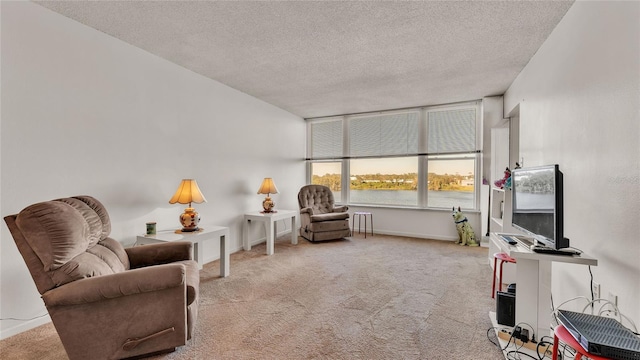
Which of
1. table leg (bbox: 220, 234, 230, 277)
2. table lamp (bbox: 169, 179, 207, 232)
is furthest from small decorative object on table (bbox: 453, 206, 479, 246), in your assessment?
table lamp (bbox: 169, 179, 207, 232)

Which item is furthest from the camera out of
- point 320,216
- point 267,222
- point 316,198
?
point 316,198

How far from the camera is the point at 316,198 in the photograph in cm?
557

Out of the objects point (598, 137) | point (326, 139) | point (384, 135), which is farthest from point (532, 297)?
point (326, 139)

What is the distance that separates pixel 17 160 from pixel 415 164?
215 inches

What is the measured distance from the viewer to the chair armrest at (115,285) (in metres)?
1.58

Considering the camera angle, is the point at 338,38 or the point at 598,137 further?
the point at 338,38

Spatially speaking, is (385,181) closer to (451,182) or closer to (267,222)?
(451,182)

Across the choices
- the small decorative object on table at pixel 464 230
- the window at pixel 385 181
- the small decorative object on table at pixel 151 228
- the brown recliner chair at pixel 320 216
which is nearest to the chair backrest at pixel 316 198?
the brown recliner chair at pixel 320 216

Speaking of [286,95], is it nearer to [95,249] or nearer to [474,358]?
[95,249]

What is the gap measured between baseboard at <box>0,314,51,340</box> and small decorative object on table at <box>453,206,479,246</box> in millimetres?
5337

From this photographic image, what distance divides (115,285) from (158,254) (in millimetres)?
732

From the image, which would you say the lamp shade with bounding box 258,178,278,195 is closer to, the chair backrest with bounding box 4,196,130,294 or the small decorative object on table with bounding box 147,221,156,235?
the small decorative object on table with bounding box 147,221,156,235

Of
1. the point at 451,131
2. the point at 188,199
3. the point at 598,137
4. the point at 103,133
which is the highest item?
the point at 451,131

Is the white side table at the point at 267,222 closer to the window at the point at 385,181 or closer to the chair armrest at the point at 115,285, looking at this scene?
the window at the point at 385,181
